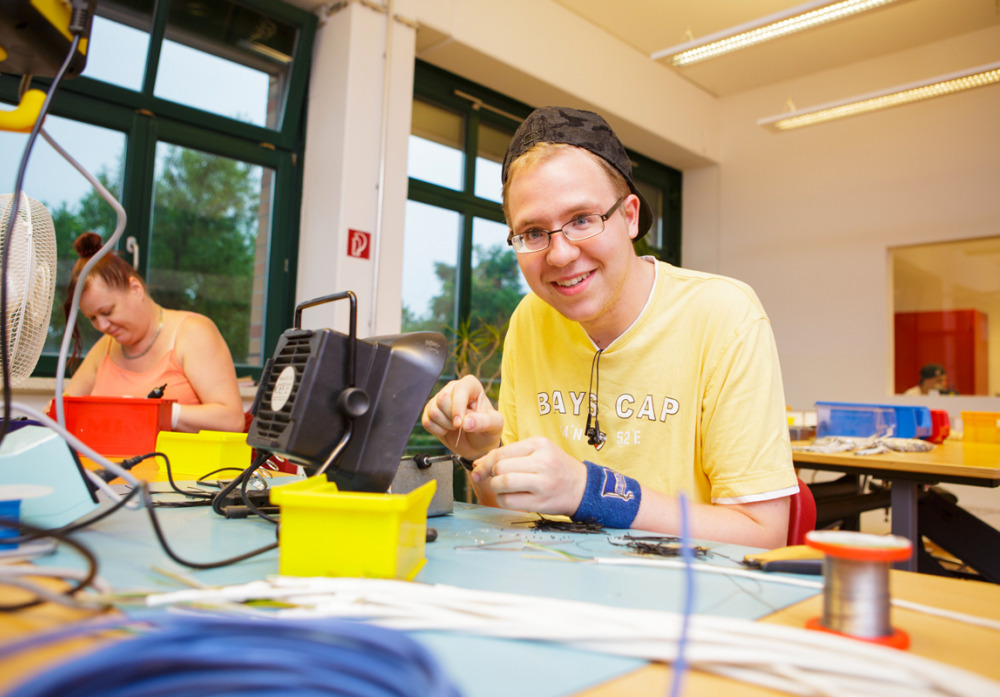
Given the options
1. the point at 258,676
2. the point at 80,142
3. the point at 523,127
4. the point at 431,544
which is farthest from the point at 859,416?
the point at 80,142

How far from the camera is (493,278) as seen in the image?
5016mm

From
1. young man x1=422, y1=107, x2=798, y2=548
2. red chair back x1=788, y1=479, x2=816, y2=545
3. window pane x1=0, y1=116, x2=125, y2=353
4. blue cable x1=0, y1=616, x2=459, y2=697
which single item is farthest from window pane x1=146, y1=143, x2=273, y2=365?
blue cable x1=0, y1=616, x2=459, y2=697

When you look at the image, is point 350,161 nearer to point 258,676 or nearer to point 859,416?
point 859,416

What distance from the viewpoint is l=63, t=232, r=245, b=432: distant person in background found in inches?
88.8

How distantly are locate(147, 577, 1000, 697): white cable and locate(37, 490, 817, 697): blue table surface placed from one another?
1 centimetres

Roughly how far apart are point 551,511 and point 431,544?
180 millimetres

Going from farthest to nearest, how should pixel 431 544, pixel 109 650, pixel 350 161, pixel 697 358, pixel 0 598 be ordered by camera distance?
pixel 350 161, pixel 697 358, pixel 431 544, pixel 0 598, pixel 109 650

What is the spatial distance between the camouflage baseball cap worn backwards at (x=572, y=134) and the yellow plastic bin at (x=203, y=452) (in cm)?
86

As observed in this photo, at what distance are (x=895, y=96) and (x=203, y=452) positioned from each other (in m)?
4.94

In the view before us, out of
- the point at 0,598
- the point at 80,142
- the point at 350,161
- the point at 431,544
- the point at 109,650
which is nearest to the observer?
the point at 109,650

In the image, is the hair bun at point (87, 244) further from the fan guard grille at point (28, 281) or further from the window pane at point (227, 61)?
the window pane at point (227, 61)

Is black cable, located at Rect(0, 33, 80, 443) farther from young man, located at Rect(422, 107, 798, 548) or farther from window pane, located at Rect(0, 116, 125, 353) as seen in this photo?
window pane, located at Rect(0, 116, 125, 353)

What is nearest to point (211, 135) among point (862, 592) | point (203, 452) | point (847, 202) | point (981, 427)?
point (203, 452)

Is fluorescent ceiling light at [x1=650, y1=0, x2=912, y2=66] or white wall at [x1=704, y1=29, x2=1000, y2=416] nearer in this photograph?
fluorescent ceiling light at [x1=650, y1=0, x2=912, y2=66]
